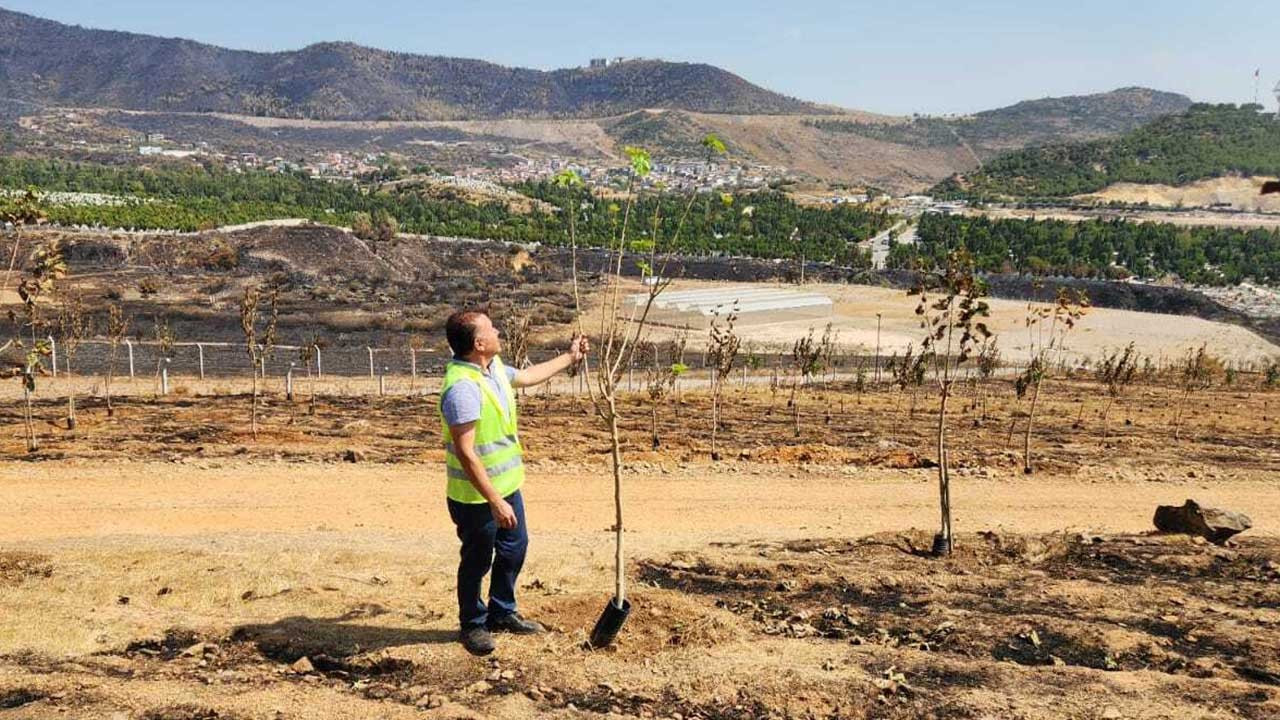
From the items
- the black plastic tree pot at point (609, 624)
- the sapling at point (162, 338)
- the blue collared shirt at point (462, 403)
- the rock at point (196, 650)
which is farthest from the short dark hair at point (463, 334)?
the sapling at point (162, 338)

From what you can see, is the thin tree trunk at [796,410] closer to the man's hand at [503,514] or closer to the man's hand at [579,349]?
the man's hand at [579,349]

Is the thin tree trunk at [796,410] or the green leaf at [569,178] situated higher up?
the green leaf at [569,178]

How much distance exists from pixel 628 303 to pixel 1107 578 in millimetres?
45750

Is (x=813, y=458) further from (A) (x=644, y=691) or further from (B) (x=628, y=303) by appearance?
(B) (x=628, y=303)

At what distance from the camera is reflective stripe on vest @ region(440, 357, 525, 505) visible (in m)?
6.42

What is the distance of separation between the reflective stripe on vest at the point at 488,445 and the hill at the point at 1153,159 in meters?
118

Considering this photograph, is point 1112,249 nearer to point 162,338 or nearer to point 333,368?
point 333,368

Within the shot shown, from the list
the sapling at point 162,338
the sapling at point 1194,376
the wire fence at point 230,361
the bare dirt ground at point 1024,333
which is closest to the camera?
the sapling at point 1194,376

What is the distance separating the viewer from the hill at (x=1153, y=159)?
115 metres

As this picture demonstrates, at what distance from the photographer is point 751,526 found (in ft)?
42.1

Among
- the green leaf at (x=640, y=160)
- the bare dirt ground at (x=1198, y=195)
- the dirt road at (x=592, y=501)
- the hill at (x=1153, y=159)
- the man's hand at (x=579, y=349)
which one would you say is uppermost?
the hill at (x=1153, y=159)

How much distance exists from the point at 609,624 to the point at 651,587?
6.44ft

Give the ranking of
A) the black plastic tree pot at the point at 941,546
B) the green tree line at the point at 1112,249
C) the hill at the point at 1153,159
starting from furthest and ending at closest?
1. the hill at the point at 1153,159
2. the green tree line at the point at 1112,249
3. the black plastic tree pot at the point at 941,546

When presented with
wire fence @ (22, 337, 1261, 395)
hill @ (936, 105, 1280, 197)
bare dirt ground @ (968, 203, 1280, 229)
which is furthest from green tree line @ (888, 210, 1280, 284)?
wire fence @ (22, 337, 1261, 395)
